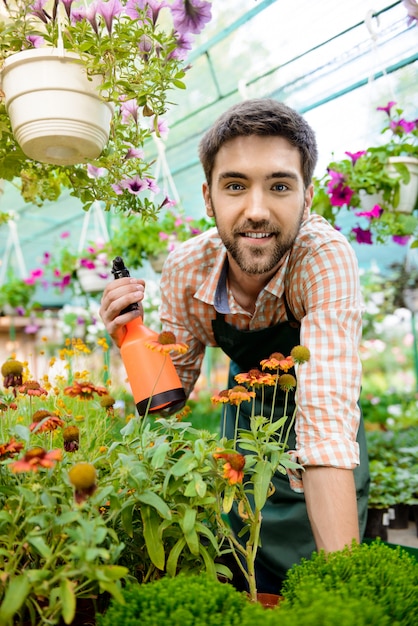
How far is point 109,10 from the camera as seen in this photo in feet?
2.64

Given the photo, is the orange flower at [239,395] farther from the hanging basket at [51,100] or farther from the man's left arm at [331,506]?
the hanging basket at [51,100]

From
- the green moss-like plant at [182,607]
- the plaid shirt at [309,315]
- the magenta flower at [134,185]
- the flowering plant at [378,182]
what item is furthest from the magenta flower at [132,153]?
the flowering plant at [378,182]

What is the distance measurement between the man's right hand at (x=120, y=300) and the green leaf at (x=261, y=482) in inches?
16.8

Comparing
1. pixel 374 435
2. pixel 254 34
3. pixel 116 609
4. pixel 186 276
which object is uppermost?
pixel 254 34

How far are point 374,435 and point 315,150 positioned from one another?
2.66 meters

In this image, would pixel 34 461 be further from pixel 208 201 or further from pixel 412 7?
pixel 412 7

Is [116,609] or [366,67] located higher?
[366,67]

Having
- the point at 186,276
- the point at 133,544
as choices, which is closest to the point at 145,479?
the point at 133,544

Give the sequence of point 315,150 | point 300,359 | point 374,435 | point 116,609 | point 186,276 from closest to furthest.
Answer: point 116,609 < point 300,359 < point 315,150 < point 186,276 < point 374,435

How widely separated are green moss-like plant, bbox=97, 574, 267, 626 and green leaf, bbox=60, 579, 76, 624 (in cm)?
5

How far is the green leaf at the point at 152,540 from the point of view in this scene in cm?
67

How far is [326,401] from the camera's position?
91 cm

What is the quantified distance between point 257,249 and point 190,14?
1.38 feet

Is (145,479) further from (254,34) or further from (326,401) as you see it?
(254,34)
